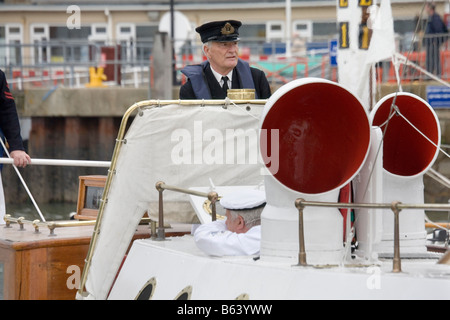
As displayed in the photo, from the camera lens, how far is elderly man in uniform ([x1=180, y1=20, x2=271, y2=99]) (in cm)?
686

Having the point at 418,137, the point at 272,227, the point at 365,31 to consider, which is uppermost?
the point at 365,31

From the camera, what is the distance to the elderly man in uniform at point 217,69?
6.86 meters

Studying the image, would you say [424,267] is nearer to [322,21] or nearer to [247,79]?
[247,79]

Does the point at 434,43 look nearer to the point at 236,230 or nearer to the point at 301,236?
the point at 236,230

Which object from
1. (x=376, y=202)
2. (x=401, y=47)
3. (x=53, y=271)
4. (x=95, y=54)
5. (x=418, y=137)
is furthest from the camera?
(x=95, y=54)

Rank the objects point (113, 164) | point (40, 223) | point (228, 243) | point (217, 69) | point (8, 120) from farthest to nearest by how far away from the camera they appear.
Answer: point (8, 120) < point (217, 69) < point (40, 223) < point (113, 164) < point (228, 243)

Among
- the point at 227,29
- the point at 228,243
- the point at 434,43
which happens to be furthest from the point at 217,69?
the point at 434,43

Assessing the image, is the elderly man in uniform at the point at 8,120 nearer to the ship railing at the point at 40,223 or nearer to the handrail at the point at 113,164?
the ship railing at the point at 40,223

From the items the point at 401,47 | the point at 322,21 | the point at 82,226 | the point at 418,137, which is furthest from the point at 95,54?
the point at 418,137

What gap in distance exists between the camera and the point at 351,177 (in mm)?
4781

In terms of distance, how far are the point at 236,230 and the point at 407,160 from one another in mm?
1053

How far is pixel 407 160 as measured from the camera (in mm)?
5656

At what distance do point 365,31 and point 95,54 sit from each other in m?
20.8

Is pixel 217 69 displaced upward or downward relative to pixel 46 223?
upward
